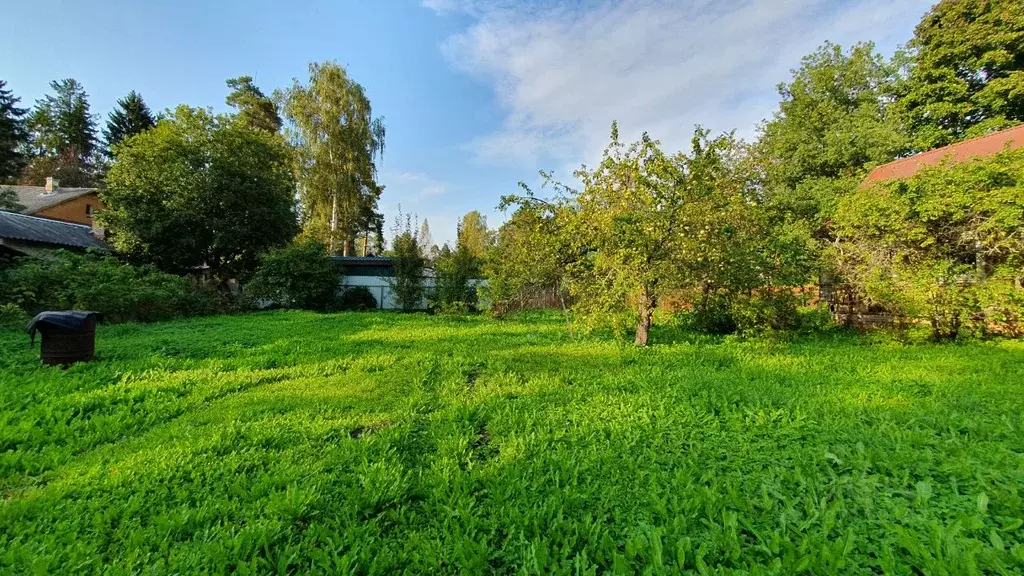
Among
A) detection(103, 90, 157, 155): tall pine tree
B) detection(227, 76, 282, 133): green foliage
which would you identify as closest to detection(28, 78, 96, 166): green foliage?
detection(103, 90, 157, 155): tall pine tree

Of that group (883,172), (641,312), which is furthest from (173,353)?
(883,172)

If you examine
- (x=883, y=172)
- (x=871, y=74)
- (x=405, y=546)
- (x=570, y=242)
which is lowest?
(x=405, y=546)

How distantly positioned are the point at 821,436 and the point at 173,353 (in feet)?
27.0

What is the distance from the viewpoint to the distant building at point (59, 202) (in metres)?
20.9

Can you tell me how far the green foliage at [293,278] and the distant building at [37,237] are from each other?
5203mm

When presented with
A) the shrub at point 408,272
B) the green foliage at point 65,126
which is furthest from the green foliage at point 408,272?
the green foliage at point 65,126

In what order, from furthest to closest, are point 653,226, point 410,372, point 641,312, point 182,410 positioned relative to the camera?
point 641,312 < point 653,226 < point 410,372 < point 182,410

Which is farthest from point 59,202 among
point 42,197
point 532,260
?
point 532,260

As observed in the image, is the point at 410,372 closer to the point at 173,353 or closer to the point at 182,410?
the point at 182,410

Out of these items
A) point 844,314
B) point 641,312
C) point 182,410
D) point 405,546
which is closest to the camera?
point 405,546

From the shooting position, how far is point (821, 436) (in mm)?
2902

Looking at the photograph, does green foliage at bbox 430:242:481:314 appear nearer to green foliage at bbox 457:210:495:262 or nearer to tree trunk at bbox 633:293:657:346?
tree trunk at bbox 633:293:657:346

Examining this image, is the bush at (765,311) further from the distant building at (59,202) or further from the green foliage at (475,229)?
the distant building at (59,202)

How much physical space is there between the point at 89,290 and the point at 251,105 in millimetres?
18118
